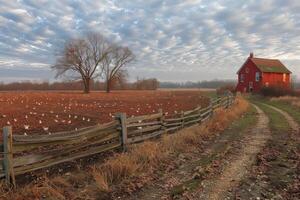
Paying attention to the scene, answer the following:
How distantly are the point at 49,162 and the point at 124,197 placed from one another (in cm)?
→ 225

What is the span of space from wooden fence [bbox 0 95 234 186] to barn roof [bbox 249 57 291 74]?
5920 centimetres

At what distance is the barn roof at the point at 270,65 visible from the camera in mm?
66875

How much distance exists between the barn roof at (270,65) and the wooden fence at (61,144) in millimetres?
59202

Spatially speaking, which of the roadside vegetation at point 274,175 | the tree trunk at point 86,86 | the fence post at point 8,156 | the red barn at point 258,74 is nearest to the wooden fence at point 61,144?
the fence post at point 8,156

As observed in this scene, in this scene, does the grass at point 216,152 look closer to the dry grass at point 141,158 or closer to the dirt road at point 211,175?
the dirt road at point 211,175

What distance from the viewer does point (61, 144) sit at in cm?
805

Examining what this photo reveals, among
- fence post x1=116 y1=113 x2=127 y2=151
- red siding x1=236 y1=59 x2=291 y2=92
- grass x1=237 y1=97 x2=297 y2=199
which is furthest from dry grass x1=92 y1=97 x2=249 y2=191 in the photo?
red siding x1=236 y1=59 x2=291 y2=92

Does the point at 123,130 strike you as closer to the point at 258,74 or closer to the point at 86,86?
the point at 86,86

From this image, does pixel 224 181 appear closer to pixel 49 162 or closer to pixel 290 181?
pixel 290 181

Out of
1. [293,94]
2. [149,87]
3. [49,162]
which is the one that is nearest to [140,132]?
[49,162]

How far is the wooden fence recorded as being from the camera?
6.54 meters

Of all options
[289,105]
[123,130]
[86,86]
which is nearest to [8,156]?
[123,130]

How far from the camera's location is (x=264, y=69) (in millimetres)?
66125

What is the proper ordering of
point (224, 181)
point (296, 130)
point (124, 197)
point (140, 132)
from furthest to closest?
point (296, 130) < point (140, 132) < point (224, 181) < point (124, 197)
